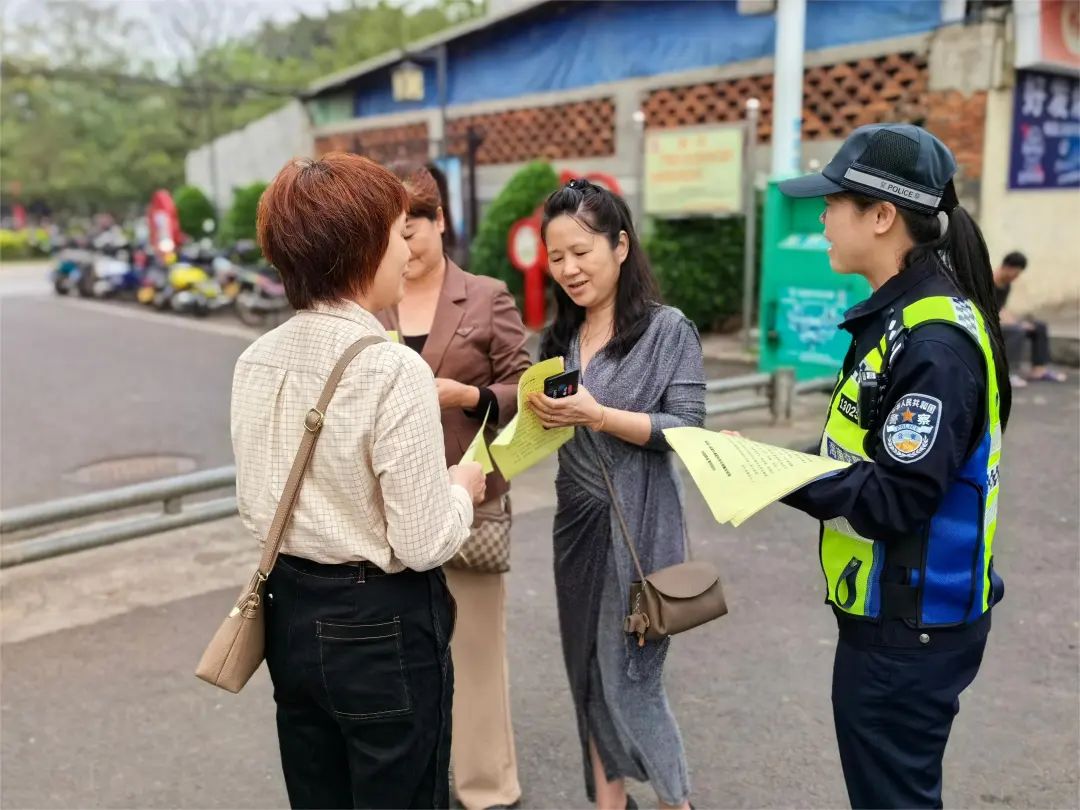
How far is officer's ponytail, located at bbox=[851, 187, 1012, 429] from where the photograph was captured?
1771 millimetres

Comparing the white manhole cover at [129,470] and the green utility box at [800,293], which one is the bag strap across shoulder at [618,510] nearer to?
the white manhole cover at [129,470]

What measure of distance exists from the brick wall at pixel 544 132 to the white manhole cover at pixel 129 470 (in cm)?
814

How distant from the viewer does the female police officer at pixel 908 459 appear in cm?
165

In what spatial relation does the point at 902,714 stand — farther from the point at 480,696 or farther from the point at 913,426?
the point at 480,696

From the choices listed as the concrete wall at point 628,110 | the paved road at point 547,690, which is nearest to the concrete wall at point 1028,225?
the concrete wall at point 628,110

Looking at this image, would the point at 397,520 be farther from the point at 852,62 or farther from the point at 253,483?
the point at 852,62

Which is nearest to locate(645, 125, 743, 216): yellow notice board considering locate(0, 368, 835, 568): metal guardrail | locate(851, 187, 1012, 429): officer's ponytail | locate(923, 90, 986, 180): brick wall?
locate(923, 90, 986, 180): brick wall

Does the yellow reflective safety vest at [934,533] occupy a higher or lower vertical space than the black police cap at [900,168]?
lower

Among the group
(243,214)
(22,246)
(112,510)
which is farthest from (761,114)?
(22,246)

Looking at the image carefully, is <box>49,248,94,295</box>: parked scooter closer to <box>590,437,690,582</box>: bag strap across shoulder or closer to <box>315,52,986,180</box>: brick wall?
<box>315,52,986,180</box>: brick wall

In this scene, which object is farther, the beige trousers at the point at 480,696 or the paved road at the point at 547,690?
the paved road at the point at 547,690

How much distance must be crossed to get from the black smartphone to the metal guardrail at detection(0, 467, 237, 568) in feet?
9.63

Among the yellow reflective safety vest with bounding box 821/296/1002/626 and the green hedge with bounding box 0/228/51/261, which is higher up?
the yellow reflective safety vest with bounding box 821/296/1002/626

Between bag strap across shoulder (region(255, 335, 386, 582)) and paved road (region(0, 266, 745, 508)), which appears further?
paved road (region(0, 266, 745, 508))
